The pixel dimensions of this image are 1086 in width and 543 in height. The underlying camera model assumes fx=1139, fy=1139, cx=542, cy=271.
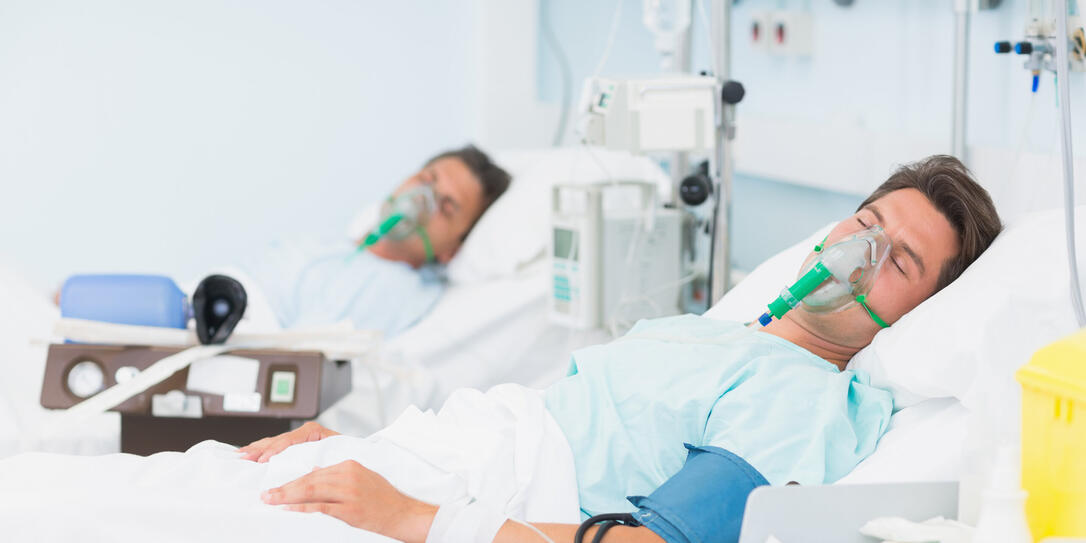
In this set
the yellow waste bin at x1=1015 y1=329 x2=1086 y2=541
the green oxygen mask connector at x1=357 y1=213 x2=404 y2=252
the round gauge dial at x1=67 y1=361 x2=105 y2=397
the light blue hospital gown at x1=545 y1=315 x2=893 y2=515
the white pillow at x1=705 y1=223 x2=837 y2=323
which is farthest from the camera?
the green oxygen mask connector at x1=357 y1=213 x2=404 y2=252

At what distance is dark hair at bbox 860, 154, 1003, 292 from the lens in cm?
179

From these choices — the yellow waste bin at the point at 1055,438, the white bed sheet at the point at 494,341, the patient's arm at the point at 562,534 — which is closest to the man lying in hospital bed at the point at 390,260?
the white bed sheet at the point at 494,341

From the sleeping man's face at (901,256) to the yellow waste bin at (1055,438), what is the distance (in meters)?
0.66

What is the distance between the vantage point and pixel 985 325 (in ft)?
4.94

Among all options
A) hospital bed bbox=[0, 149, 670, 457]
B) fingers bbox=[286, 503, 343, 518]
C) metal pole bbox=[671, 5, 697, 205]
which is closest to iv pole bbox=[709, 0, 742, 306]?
metal pole bbox=[671, 5, 697, 205]

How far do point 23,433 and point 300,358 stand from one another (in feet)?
1.94

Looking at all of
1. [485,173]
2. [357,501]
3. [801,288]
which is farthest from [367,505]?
[485,173]

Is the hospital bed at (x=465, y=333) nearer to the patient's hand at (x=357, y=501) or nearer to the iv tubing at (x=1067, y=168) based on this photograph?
the patient's hand at (x=357, y=501)

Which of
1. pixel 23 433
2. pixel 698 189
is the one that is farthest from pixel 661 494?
pixel 23 433

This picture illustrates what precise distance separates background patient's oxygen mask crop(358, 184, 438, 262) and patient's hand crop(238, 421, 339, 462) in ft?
5.64

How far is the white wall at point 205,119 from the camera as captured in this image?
3.99m

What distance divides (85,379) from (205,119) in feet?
6.90

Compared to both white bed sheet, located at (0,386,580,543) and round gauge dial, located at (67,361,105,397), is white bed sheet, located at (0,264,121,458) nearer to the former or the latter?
round gauge dial, located at (67,361,105,397)

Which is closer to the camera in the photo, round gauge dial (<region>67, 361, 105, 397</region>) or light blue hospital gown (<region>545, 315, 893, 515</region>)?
light blue hospital gown (<region>545, 315, 893, 515</region>)
